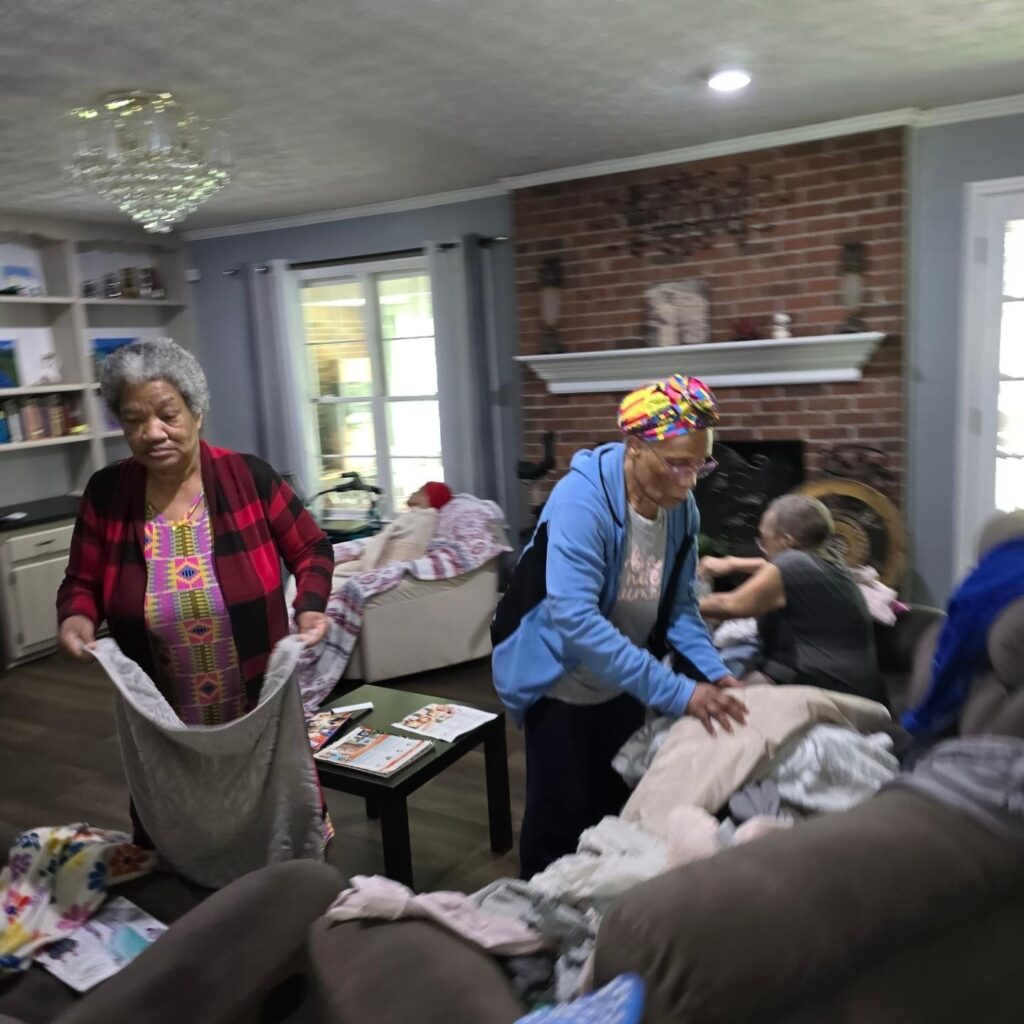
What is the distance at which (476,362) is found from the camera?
15.7ft

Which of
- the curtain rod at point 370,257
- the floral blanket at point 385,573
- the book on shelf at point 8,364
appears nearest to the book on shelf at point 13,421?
the book on shelf at point 8,364

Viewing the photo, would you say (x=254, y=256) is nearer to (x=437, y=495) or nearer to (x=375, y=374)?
(x=375, y=374)

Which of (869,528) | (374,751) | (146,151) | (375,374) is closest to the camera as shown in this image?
(374,751)

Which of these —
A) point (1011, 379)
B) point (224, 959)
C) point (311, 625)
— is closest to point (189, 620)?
point (311, 625)

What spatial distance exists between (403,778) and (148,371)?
42.6 inches

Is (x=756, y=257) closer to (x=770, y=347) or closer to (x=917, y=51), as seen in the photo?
(x=770, y=347)

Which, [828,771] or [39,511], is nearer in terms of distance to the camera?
[828,771]

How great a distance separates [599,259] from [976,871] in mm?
3859

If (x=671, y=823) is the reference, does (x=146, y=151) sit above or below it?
above

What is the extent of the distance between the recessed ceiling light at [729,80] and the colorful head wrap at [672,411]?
5.96 ft

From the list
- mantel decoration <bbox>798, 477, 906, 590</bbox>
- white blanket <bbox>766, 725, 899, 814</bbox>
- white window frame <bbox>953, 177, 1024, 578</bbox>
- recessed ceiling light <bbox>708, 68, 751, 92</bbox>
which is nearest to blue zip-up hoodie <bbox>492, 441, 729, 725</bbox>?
white blanket <bbox>766, 725, 899, 814</bbox>

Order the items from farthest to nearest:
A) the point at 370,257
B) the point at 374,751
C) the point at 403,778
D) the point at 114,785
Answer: the point at 370,257 → the point at 114,785 → the point at 374,751 → the point at 403,778

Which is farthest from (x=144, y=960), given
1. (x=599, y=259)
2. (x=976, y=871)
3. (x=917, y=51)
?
(x=599, y=259)

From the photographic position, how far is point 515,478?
16.3ft
